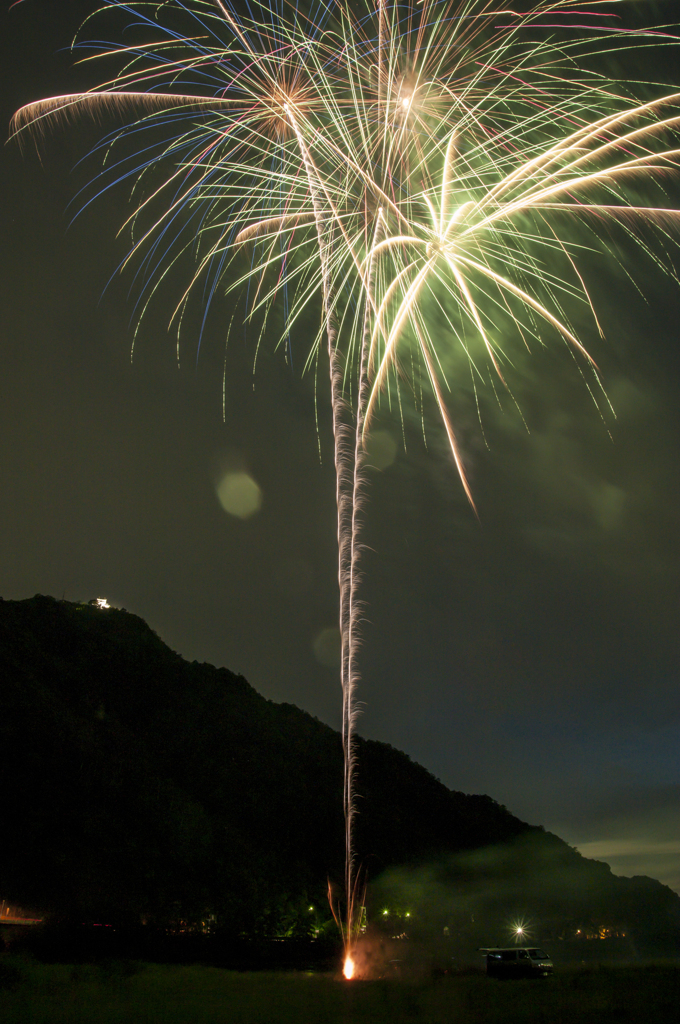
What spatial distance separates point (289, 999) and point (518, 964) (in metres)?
8.68

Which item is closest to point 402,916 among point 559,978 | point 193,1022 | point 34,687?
point 34,687

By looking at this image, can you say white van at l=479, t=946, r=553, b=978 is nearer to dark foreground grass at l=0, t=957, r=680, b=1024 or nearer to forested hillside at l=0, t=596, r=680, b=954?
dark foreground grass at l=0, t=957, r=680, b=1024

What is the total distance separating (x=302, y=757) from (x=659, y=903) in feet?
227

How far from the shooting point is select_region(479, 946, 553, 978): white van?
18.1m

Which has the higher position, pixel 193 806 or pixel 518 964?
pixel 193 806

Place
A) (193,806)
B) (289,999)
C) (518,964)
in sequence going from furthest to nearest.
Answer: (193,806)
(518,964)
(289,999)

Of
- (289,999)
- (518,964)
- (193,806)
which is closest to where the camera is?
(289,999)

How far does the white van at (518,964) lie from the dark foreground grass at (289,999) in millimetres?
2977

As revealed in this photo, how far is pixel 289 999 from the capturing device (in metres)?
12.1

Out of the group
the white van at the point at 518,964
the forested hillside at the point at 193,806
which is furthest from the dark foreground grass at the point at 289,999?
the forested hillside at the point at 193,806

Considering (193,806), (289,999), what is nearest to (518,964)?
(289,999)

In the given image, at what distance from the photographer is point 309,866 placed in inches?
1531

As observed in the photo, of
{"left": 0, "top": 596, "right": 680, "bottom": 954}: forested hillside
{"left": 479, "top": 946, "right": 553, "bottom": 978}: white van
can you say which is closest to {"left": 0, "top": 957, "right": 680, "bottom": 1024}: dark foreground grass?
{"left": 479, "top": 946, "right": 553, "bottom": 978}: white van

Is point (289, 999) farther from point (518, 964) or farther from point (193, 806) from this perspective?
point (193, 806)
